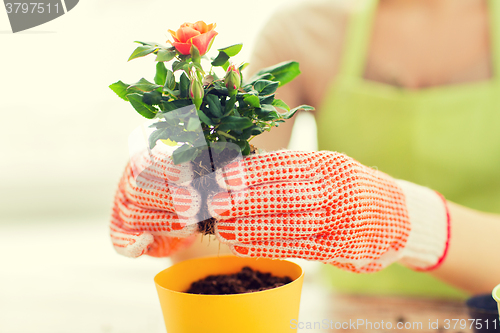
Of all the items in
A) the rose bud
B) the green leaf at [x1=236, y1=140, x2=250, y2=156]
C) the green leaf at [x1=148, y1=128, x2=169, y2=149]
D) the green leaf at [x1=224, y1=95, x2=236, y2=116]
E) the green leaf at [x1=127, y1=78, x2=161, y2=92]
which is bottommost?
the green leaf at [x1=236, y1=140, x2=250, y2=156]

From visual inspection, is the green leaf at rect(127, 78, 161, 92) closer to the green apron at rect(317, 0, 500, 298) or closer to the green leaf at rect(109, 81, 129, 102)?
the green leaf at rect(109, 81, 129, 102)

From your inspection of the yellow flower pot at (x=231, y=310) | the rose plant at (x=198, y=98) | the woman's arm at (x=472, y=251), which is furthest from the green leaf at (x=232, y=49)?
the woman's arm at (x=472, y=251)

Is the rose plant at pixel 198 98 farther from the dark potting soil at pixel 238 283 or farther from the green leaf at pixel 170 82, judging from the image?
the dark potting soil at pixel 238 283

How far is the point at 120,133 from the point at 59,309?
809 millimetres

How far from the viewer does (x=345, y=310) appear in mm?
498

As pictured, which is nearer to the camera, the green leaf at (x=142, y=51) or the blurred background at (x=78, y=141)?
the green leaf at (x=142, y=51)

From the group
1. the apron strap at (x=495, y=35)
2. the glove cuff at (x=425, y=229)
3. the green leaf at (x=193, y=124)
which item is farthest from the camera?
the apron strap at (x=495, y=35)

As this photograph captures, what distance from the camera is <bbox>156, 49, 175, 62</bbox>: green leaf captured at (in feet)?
1.04

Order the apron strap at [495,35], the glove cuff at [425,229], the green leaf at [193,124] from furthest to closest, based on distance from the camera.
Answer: the apron strap at [495,35]
the glove cuff at [425,229]
the green leaf at [193,124]

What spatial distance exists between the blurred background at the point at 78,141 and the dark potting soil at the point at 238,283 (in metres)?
0.13

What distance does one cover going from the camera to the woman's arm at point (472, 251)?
0.54 m

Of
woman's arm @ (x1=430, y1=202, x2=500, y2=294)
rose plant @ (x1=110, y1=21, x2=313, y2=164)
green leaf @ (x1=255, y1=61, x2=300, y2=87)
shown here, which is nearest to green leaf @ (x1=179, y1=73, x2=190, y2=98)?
rose plant @ (x1=110, y1=21, x2=313, y2=164)

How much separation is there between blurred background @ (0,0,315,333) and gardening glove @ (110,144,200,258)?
→ 0.13 meters

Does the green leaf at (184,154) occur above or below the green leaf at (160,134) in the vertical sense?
below
